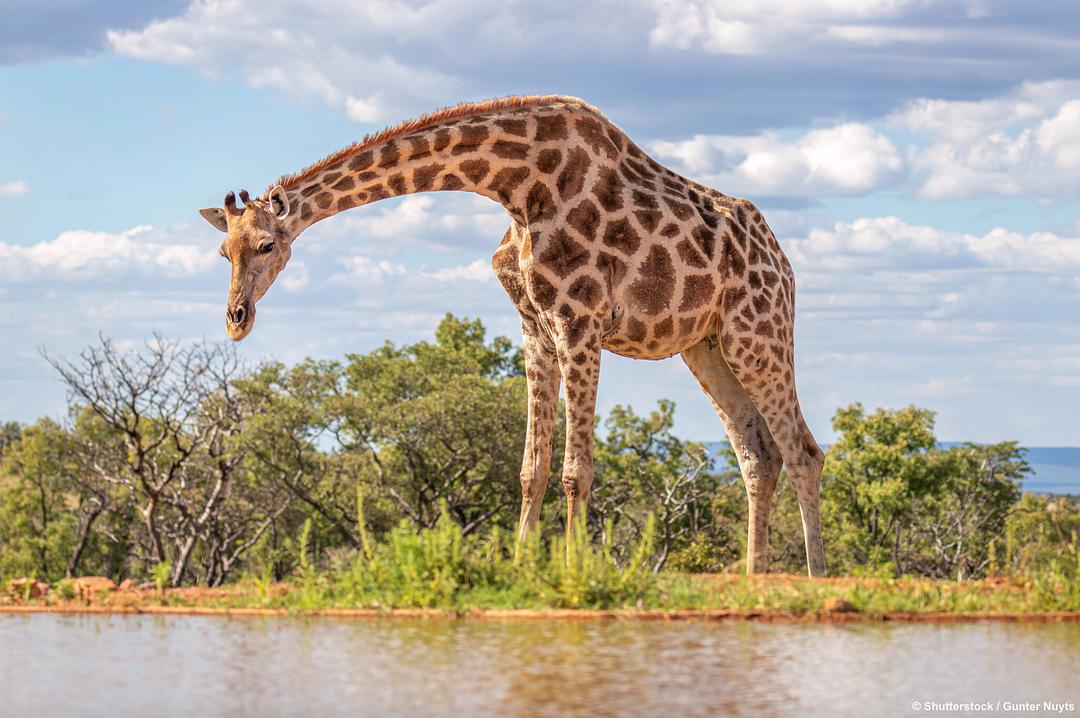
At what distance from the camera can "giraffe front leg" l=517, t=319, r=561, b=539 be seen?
1161cm

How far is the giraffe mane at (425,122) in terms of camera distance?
1159 centimetres

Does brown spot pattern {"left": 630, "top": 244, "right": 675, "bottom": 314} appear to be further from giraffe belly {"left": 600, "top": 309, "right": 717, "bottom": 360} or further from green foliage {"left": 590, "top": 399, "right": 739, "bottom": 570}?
green foliage {"left": 590, "top": 399, "right": 739, "bottom": 570}

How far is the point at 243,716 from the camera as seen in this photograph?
5.74m

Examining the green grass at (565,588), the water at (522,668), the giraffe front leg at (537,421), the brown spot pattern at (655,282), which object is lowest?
the water at (522,668)

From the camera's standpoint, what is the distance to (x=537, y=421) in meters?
11.8

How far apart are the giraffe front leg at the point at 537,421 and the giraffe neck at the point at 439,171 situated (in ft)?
3.85

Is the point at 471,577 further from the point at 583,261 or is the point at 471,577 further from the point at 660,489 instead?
the point at 660,489

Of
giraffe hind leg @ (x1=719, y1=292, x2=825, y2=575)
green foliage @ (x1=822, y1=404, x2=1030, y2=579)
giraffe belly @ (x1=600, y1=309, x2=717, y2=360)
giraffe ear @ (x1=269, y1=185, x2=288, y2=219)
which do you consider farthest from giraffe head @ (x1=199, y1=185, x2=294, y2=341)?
green foliage @ (x1=822, y1=404, x2=1030, y2=579)

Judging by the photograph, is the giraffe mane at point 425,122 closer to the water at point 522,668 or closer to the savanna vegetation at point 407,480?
the water at point 522,668

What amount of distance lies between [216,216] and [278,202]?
670 mm

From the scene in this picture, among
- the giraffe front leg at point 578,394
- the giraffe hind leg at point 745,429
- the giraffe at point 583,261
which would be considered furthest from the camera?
the giraffe hind leg at point 745,429

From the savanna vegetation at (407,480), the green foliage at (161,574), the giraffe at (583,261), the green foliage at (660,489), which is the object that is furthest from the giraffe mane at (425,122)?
the green foliage at (660,489)

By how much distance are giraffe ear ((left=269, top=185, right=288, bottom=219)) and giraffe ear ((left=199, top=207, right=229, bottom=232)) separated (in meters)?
0.55

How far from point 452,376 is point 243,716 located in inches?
1629
